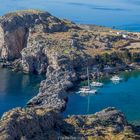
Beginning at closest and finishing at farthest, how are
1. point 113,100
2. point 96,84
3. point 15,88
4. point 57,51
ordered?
point 113,100 → point 15,88 → point 96,84 → point 57,51

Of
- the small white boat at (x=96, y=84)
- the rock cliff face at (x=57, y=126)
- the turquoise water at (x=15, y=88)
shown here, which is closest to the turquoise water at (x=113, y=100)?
the small white boat at (x=96, y=84)

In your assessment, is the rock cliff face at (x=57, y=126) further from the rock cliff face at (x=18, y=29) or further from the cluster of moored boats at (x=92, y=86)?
the rock cliff face at (x=18, y=29)

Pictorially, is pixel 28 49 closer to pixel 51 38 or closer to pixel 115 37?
pixel 51 38

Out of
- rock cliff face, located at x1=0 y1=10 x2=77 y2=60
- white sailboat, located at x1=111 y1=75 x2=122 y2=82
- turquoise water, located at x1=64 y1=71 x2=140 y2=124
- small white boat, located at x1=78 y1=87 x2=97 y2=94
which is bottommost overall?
turquoise water, located at x1=64 y1=71 x2=140 y2=124

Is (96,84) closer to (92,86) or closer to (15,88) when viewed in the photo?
(92,86)

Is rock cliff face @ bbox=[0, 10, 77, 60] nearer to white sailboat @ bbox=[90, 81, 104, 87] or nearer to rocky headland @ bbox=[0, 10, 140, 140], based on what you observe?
rocky headland @ bbox=[0, 10, 140, 140]

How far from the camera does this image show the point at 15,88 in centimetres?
11656

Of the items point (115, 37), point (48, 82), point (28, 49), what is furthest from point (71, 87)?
point (115, 37)

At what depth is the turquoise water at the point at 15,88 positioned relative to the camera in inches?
4067

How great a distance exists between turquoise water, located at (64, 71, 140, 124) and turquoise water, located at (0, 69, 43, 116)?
10.6 metres

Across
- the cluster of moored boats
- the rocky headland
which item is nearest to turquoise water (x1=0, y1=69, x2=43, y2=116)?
the rocky headland

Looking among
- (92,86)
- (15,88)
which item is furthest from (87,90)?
(15,88)

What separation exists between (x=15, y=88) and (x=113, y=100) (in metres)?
25.0

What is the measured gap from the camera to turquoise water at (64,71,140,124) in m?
96.0
